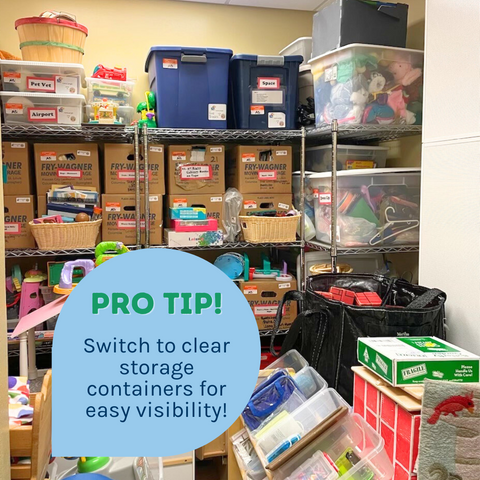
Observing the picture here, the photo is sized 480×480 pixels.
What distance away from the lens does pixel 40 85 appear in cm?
249

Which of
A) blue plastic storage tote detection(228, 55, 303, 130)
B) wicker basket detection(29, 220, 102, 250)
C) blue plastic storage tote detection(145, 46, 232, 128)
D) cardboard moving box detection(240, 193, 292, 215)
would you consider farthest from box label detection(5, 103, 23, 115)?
cardboard moving box detection(240, 193, 292, 215)

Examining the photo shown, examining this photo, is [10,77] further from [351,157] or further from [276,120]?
[351,157]

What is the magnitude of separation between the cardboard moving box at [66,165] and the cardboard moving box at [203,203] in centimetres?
39

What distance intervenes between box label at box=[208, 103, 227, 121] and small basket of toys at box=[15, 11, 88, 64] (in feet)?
2.36

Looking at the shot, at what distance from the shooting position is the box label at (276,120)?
9.25 feet

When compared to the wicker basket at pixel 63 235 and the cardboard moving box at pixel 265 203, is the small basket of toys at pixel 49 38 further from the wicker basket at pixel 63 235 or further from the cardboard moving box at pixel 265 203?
the cardboard moving box at pixel 265 203

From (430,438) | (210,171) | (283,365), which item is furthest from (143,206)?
(430,438)

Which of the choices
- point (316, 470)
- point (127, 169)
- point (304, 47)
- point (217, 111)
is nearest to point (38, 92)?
point (127, 169)

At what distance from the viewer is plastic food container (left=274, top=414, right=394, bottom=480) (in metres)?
1.29

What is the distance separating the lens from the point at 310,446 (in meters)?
1.38

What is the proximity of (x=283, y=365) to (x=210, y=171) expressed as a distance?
1236 millimetres

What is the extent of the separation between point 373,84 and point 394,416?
66.8 inches

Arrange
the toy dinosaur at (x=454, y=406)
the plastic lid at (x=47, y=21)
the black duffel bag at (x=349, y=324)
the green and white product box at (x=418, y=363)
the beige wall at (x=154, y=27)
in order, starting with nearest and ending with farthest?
the toy dinosaur at (x=454, y=406)
the green and white product box at (x=418, y=363)
the black duffel bag at (x=349, y=324)
the plastic lid at (x=47, y=21)
the beige wall at (x=154, y=27)

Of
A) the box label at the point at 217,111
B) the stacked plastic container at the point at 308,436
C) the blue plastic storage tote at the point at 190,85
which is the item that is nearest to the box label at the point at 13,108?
the blue plastic storage tote at the point at 190,85
